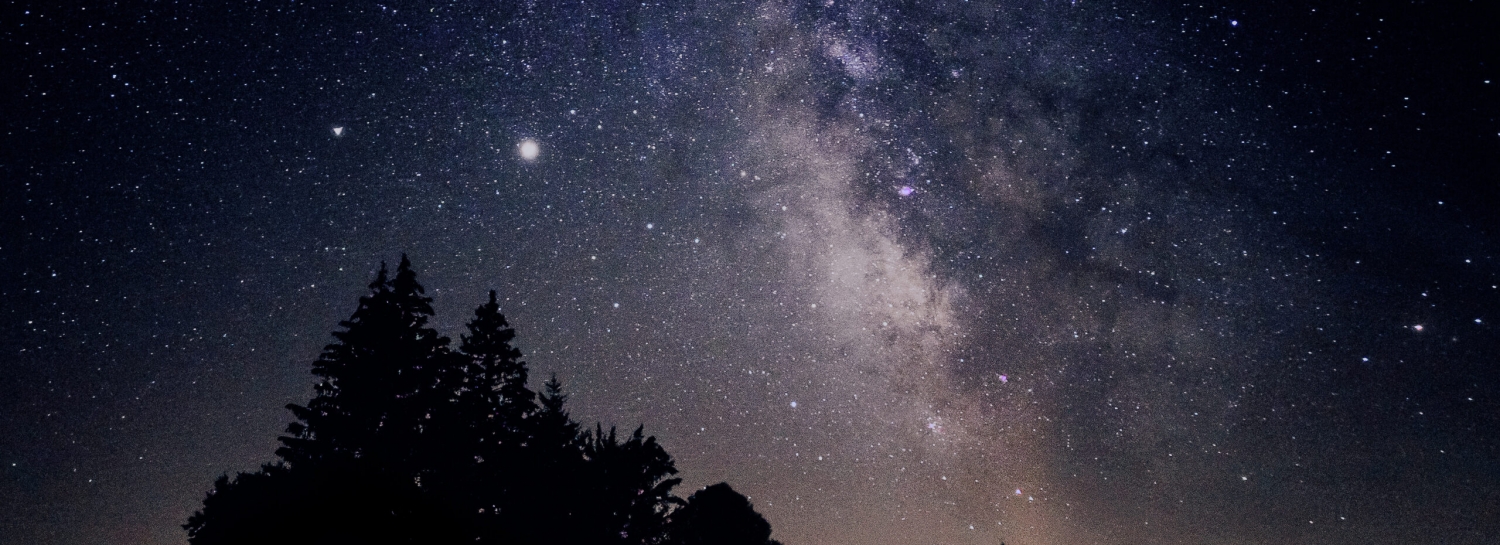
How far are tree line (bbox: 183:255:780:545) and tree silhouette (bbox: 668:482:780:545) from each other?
60.8 inches

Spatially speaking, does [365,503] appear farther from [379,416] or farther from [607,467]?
[607,467]

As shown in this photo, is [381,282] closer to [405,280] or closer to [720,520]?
[405,280]

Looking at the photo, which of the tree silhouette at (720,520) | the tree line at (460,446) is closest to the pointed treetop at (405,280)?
the tree line at (460,446)

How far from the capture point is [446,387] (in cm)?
1639

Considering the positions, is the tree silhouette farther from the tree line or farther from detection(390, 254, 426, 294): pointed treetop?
detection(390, 254, 426, 294): pointed treetop

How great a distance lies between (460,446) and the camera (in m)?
15.9

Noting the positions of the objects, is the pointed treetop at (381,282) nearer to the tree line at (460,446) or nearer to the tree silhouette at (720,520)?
the tree line at (460,446)

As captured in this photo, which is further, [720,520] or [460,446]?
[720,520]

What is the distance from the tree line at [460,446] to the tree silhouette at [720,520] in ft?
5.07

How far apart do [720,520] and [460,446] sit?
31.2 feet

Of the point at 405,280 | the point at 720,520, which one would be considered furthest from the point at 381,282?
the point at 720,520

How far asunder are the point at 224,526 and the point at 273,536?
8.42m

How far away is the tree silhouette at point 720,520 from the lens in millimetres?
21453

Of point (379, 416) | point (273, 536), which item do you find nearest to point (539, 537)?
point (379, 416)
